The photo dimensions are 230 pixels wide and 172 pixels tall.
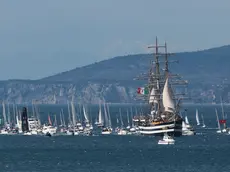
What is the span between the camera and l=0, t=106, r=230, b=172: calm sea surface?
4815 inches

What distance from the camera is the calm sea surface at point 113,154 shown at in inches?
4815

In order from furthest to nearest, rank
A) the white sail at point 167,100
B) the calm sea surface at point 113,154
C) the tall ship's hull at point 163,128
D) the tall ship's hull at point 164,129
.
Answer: the white sail at point 167,100
the tall ship's hull at point 163,128
the tall ship's hull at point 164,129
the calm sea surface at point 113,154

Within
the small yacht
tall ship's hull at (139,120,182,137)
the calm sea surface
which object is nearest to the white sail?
tall ship's hull at (139,120,182,137)

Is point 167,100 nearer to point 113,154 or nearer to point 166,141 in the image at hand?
point 166,141

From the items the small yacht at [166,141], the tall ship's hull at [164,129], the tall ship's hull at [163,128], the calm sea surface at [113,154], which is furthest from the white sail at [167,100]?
the small yacht at [166,141]

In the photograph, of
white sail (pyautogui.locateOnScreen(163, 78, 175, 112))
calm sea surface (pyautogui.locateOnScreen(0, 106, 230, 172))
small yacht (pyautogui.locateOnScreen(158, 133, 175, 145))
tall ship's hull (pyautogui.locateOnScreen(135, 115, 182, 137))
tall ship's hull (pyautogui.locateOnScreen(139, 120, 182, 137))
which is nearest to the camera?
calm sea surface (pyautogui.locateOnScreen(0, 106, 230, 172))

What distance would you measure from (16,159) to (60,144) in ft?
111

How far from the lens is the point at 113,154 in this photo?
14500 cm

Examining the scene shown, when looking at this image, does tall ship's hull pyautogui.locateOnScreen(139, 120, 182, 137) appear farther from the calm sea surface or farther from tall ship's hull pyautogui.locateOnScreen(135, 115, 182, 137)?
the calm sea surface

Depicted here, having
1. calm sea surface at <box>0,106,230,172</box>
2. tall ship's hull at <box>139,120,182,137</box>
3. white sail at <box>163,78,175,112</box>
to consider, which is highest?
white sail at <box>163,78,175,112</box>

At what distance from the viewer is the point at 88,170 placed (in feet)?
388

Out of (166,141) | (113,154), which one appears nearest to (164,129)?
(166,141)

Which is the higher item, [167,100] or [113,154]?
[167,100]

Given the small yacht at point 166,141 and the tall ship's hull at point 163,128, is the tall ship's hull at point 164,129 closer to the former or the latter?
the tall ship's hull at point 163,128
